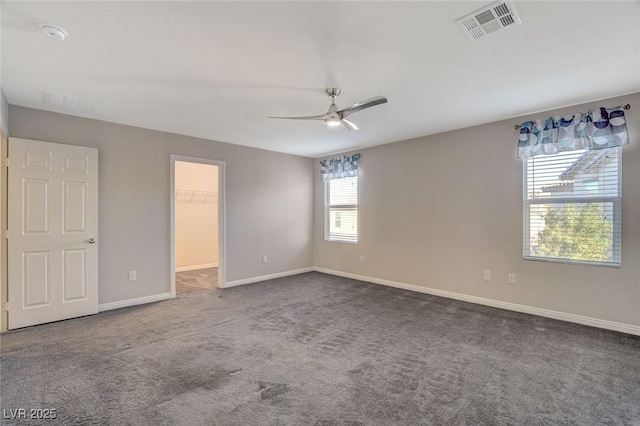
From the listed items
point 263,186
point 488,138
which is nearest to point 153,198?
point 263,186

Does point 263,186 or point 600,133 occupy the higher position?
point 600,133

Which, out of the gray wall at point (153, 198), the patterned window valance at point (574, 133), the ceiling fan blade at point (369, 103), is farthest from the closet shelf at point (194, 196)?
the patterned window valance at point (574, 133)

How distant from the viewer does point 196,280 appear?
5.62 m

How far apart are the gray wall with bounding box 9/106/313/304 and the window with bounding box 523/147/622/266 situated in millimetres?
4044

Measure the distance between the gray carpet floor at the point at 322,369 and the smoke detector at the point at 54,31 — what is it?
2.48 metres

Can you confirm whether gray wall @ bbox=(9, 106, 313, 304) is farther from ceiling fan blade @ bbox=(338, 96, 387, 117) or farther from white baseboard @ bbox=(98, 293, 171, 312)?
ceiling fan blade @ bbox=(338, 96, 387, 117)

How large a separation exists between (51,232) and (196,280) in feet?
8.28

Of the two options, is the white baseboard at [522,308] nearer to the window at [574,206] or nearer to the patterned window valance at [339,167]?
the window at [574,206]

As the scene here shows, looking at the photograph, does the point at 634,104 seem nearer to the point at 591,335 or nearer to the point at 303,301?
the point at 591,335

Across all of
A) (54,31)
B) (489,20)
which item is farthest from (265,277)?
(489,20)

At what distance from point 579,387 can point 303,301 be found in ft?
9.80

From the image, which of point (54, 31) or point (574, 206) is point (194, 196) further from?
point (574, 206)

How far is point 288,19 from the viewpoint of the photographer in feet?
6.35

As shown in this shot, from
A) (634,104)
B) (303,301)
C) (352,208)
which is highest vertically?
(634,104)
